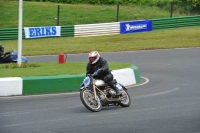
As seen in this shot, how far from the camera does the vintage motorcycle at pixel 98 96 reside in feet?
40.9

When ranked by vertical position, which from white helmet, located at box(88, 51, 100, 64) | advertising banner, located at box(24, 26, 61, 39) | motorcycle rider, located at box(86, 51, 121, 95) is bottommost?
motorcycle rider, located at box(86, 51, 121, 95)

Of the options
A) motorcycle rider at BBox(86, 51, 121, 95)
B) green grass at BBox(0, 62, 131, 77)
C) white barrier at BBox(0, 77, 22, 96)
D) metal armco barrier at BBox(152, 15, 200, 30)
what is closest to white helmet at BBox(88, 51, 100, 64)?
motorcycle rider at BBox(86, 51, 121, 95)

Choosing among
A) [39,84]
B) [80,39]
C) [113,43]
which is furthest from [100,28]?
[39,84]

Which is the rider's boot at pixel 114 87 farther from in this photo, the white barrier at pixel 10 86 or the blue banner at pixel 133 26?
the blue banner at pixel 133 26

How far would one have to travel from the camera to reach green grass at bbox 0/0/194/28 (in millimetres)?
40594

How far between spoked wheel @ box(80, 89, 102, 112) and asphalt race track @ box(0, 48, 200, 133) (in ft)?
0.44

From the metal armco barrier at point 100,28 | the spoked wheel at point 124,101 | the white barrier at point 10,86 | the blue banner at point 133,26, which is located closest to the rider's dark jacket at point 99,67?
the spoked wheel at point 124,101

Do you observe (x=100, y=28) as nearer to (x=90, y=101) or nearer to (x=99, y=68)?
(x=99, y=68)

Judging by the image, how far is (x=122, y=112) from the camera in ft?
40.6

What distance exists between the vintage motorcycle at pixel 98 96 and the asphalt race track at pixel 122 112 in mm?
160

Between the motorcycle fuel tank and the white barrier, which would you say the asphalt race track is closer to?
the white barrier

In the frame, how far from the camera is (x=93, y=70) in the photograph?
1295cm

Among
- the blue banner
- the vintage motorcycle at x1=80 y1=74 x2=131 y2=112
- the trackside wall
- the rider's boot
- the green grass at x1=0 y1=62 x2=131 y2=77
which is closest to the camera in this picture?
the vintage motorcycle at x1=80 y1=74 x2=131 y2=112

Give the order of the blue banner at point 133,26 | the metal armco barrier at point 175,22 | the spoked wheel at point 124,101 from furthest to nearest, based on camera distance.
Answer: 1. the metal armco barrier at point 175,22
2. the blue banner at point 133,26
3. the spoked wheel at point 124,101
